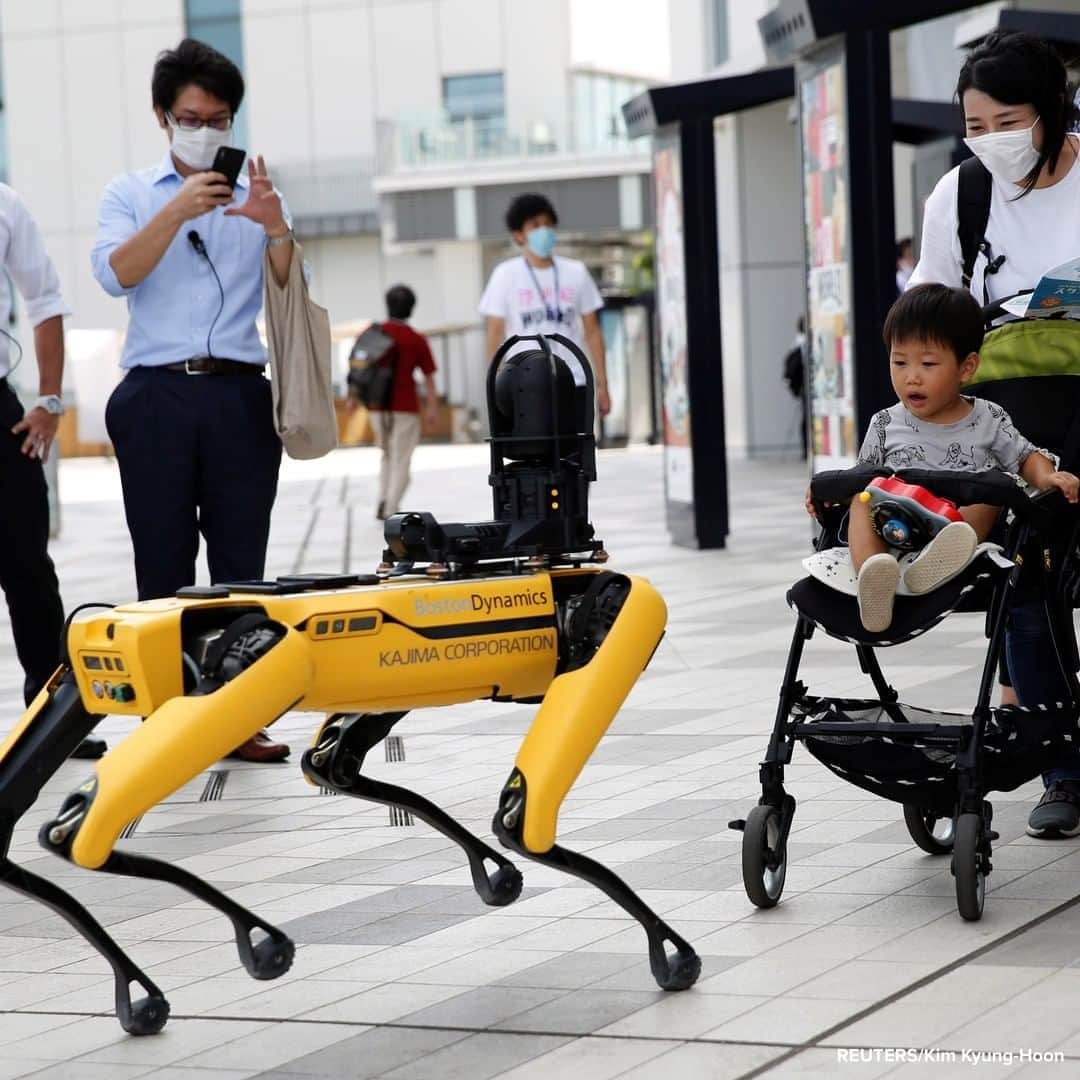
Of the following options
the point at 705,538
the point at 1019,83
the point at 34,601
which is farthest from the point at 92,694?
the point at 705,538

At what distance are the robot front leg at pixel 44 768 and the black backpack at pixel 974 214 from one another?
2.45 m

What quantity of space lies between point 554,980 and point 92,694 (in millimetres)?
1011

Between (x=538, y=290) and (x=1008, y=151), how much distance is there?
7.44 meters

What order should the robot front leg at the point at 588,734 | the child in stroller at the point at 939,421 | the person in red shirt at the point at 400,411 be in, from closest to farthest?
the robot front leg at the point at 588,734
the child in stroller at the point at 939,421
the person in red shirt at the point at 400,411

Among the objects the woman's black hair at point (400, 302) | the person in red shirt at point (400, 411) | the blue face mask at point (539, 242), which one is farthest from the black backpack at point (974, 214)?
the woman's black hair at point (400, 302)

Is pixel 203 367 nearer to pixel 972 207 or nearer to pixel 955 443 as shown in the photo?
pixel 972 207

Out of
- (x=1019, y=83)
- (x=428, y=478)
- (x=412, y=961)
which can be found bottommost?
(x=428, y=478)

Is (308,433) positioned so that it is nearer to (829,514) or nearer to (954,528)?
(829,514)

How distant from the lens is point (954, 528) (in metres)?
4.05

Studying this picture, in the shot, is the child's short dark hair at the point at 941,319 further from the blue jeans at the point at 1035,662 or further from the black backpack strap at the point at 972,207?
the blue jeans at the point at 1035,662

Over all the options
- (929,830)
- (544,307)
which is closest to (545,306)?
(544,307)

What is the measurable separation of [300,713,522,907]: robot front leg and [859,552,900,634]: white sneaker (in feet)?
2.82

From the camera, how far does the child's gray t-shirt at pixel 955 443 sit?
172 inches

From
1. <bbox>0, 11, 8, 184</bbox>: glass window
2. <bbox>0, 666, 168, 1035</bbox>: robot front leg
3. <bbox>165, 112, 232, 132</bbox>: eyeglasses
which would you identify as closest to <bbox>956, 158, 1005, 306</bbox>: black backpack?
<bbox>165, 112, 232, 132</bbox>: eyeglasses
